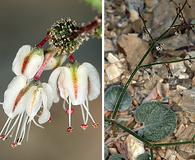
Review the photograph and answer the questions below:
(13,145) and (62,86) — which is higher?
(62,86)

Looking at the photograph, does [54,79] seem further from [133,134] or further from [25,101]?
[133,134]

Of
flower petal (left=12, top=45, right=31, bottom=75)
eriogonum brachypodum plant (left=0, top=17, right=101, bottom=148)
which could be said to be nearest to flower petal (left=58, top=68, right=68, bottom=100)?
eriogonum brachypodum plant (left=0, top=17, right=101, bottom=148)

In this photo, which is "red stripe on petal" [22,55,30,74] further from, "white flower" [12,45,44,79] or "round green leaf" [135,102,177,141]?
"round green leaf" [135,102,177,141]

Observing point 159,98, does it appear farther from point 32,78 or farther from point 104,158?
point 32,78

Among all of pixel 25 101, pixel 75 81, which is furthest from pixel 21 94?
pixel 75 81

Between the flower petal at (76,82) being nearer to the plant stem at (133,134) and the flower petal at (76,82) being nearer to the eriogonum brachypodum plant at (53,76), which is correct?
the eriogonum brachypodum plant at (53,76)

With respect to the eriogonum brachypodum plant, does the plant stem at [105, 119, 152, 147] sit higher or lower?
lower
